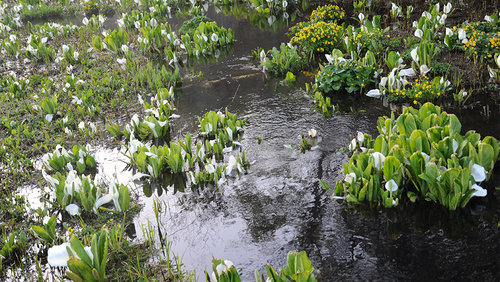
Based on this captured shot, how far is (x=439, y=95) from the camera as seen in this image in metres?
5.45

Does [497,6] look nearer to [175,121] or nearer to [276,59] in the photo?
[276,59]

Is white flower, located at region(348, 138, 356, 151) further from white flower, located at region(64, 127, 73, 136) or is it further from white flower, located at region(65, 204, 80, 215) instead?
white flower, located at region(64, 127, 73, 136)

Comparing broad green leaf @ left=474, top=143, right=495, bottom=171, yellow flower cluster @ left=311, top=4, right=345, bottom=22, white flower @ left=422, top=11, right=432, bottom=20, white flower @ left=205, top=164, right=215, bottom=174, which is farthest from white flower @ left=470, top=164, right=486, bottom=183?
yellow flower cluster @ left=311, top=4, right=345, bottom=22

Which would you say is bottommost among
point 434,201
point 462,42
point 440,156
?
point 434,201

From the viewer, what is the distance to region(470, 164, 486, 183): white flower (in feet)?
10.9

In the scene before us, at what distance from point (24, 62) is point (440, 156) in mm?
9634

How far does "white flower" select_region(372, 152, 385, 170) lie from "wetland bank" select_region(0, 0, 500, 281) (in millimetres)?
58

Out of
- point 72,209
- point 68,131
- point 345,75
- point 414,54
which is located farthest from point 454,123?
point 68,131

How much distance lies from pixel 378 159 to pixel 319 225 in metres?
0.84

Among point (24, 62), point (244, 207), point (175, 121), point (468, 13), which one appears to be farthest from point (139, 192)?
point (468, 13)

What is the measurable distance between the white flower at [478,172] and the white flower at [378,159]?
756 mm

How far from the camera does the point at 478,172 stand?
10.9 feet

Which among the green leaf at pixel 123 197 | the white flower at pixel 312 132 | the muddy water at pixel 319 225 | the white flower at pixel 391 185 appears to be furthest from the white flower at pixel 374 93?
the green leaf at pixel 123 197

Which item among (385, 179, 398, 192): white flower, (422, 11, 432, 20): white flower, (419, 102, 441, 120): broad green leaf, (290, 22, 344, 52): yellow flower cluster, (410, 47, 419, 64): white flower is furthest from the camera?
(290, 22, 344, 52): yellow flower cluster
